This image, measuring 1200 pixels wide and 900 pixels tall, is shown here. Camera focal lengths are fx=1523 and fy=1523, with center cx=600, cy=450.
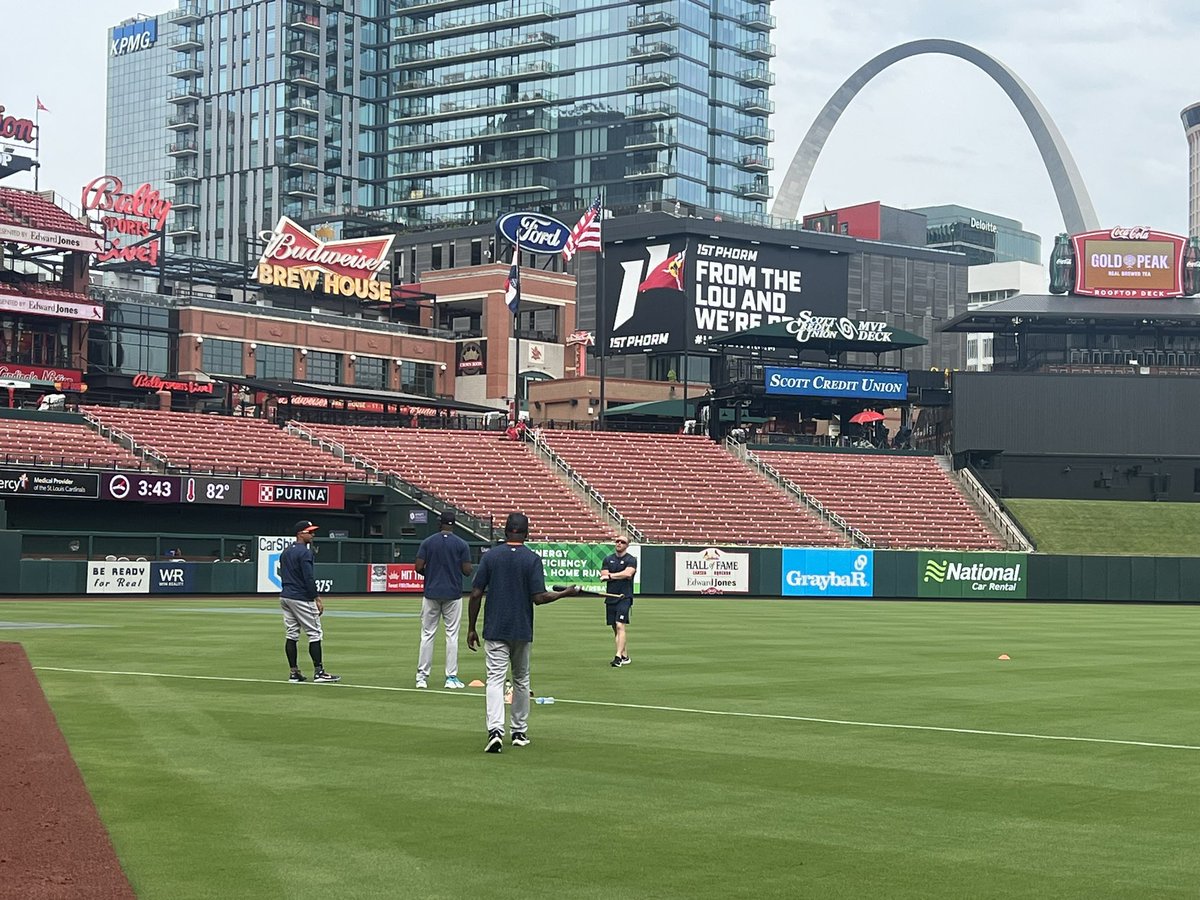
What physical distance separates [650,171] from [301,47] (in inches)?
1624

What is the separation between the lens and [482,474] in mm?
66625

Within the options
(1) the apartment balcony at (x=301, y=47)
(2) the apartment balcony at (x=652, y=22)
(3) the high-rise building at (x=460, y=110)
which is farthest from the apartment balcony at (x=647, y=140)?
(1) the apartment balcony at (x=301, y=47)

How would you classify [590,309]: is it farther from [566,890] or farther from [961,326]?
[566,890]

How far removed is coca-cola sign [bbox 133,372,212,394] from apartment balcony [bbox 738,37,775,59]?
8562cm

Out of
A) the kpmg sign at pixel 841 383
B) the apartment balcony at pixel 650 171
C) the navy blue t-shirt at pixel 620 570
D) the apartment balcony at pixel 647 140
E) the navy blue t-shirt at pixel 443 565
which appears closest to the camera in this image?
the navy blue t-shirt at pixel 443 565

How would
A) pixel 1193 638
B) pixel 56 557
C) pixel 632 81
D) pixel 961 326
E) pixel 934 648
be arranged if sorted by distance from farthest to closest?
1. pixel 632 81
2. pixel 961 326
3. pixel 56 557
4. pixel 1193 638
5. pixel 934 648

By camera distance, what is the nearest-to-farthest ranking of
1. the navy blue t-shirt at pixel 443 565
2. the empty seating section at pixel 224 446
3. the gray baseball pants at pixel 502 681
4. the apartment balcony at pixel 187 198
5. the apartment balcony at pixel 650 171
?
the gray baseball pants at pixel 502 681 → the navy blue t-shirt at pixel 443 565 → the empty seating section at pixel 224 446 → the apartment balcony at pixel 650 171 → the apartment balcony at pixel 187 198

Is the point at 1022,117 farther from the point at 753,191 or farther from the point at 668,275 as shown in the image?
the point at 668,275

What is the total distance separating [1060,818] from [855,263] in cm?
10677

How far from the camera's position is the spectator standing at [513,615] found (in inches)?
552

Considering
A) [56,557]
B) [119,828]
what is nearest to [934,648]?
[119,828]

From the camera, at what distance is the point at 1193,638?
32.3m

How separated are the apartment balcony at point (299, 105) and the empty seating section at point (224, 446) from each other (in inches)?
3702

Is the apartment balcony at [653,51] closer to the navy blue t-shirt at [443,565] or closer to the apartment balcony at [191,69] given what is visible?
the apartment balcony at [191,69]
